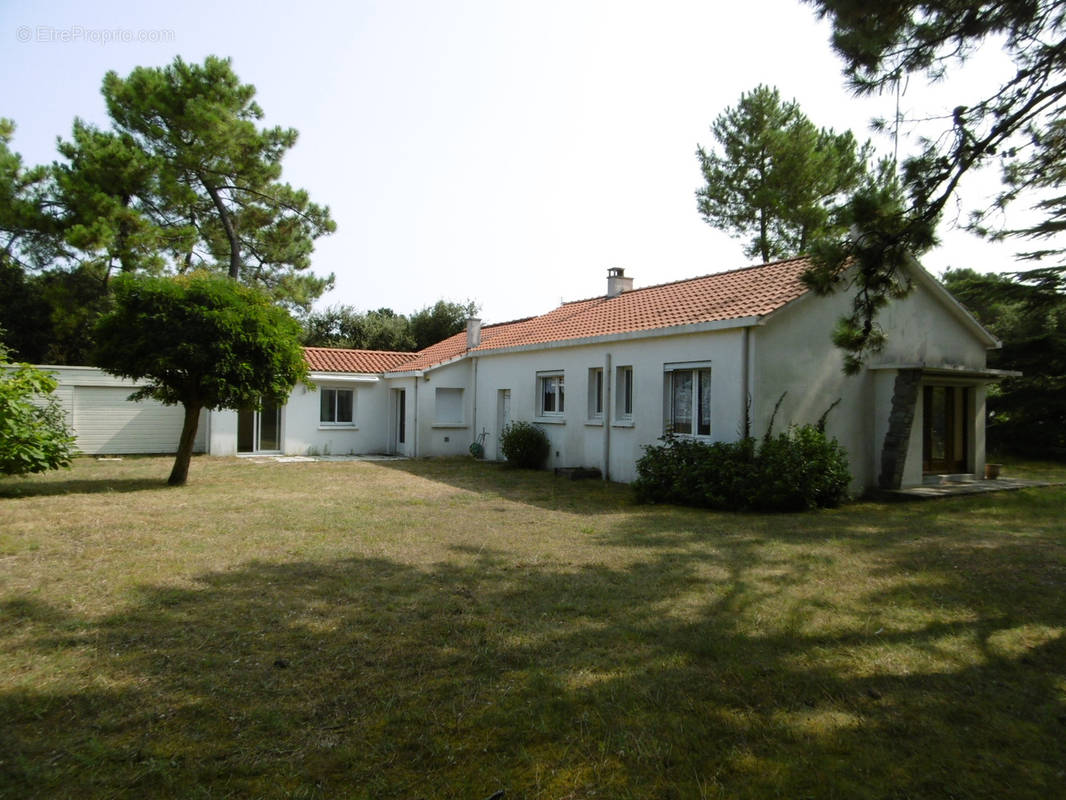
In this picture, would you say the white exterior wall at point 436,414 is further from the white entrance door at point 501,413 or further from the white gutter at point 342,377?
the white gutter at point 342,377

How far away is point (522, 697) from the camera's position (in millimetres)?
4344

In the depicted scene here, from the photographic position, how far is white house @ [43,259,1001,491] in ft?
44.6

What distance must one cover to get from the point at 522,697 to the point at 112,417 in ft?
71.3

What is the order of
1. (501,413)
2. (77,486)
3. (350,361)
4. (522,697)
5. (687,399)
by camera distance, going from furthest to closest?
(350,361) → (501,413) → (687,399) → (77,486) → (522,697)

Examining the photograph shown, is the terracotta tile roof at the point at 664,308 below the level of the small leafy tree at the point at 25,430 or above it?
above

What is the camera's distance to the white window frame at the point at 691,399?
14.2 m

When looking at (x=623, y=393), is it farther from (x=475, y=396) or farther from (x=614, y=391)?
(x=475, y=396)

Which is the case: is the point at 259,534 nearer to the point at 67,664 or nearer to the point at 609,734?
the point at 67,664

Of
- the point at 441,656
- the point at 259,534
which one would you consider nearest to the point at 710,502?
the point at 259,534

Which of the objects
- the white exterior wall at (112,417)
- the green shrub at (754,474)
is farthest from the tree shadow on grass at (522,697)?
the white exterior wall at (112,417)

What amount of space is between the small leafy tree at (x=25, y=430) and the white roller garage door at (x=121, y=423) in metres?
7.79

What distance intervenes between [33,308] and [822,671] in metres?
35.4

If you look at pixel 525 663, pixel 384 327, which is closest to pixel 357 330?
pixel 384 327

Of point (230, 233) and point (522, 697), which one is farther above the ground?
point (230, 233)
